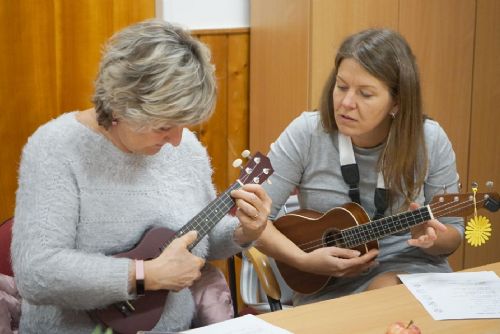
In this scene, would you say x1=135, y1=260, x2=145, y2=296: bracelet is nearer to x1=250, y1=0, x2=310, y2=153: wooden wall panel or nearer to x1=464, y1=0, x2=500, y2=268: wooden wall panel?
x1=250, y1=0, x2=310, y2=153: wooden wall panel

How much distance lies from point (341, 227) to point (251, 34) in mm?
1414

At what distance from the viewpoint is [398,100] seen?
2295 millimetres

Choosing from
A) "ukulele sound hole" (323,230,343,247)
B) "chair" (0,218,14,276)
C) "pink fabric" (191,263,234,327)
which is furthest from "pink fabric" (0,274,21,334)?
"ukulele sound hole" (323,230,343,247)

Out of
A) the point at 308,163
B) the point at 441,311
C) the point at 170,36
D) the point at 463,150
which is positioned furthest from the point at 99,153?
the point at 463,150

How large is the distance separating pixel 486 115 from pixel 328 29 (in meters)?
1.11

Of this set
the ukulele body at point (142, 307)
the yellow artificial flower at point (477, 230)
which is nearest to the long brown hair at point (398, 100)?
the yellow artificial flower at point (477, 230)

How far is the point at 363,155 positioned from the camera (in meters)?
2.38

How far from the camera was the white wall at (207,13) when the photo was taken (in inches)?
127

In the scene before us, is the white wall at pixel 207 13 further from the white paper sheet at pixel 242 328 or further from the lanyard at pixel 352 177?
the white paper sheet at pixel 242 328

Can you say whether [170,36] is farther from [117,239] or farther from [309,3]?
[309,3]

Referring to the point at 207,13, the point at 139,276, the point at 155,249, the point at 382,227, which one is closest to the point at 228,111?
the point at 207,13

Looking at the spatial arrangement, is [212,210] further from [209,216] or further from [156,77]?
[156,77]

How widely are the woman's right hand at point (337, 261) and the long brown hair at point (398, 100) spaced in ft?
0.76

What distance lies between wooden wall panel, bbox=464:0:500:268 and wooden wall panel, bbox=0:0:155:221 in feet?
5.85
